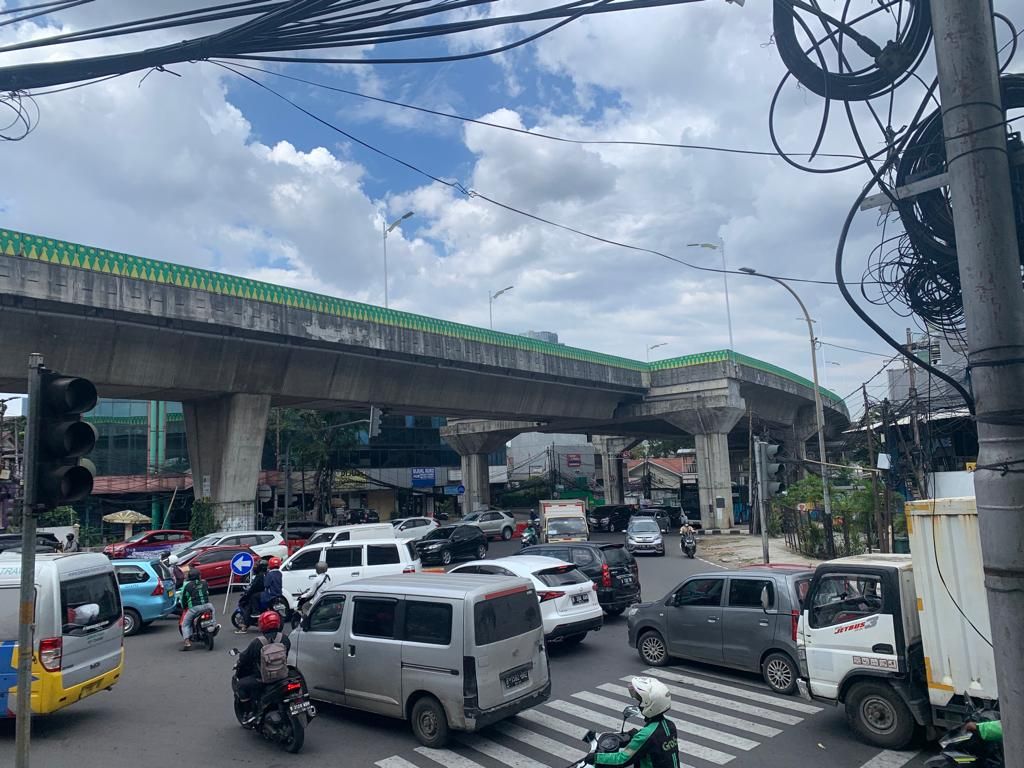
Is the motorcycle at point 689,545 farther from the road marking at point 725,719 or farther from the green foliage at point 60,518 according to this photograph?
the green foliage at point 60,518

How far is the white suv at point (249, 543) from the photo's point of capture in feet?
75.6

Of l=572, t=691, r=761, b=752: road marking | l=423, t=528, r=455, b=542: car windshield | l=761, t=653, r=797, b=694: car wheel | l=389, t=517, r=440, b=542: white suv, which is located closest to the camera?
l=572, t=691, r=761, b=752: road marking

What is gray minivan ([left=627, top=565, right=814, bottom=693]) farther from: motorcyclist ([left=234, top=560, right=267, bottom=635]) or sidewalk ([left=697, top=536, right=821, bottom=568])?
sidewalk ([left=697, top=536, right=821, bottom=568])

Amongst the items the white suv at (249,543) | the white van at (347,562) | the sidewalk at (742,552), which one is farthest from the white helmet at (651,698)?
the white suv at (249,543)

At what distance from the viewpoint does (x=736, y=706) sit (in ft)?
30.9

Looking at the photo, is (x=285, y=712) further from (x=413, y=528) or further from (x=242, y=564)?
(x=413, y=528)

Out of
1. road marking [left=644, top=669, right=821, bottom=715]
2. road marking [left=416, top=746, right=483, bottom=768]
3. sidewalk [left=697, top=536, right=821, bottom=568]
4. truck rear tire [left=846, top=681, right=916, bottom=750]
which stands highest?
truck rear tire [left=846, top=681, right=916, bottom=750]

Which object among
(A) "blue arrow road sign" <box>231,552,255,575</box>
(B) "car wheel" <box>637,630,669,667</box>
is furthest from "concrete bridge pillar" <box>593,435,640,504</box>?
(B) "car wheel" <box>637,630,669,667</box>

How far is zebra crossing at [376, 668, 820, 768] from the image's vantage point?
766cm

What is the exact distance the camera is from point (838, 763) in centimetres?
745

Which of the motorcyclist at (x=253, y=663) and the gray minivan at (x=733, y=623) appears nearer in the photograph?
the motorcyclist at (x=253, y=663)

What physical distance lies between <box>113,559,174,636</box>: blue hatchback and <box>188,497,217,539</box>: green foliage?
1165 cm

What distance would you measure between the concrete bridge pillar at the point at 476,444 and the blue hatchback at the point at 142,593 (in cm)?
3627

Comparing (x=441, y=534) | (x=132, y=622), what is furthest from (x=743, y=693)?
(x=441, y=534)
